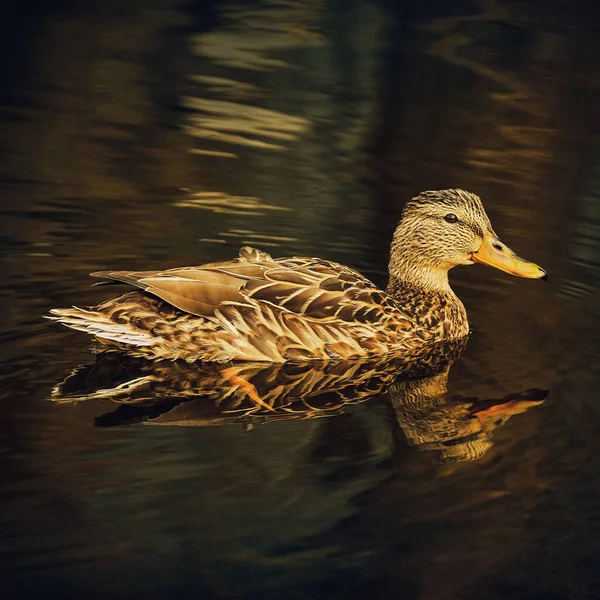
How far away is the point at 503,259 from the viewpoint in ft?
29.7

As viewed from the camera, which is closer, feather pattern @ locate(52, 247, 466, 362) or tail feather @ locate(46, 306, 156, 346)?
tail feather @ locate(46, 306, 156, 346)

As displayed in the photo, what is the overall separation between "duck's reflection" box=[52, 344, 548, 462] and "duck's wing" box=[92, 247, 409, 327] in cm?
36

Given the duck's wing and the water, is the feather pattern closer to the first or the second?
the duck's wing

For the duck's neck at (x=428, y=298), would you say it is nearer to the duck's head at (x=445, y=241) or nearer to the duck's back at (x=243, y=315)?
the duck's head at (x=445, y=241)

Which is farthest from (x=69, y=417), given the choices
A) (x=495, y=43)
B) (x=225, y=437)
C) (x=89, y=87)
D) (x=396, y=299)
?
(x=495, y=43)

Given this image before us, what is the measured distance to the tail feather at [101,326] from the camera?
7980mm

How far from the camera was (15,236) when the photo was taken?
990cm

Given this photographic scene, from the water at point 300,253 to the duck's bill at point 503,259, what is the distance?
1.15ft

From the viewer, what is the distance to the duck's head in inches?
357

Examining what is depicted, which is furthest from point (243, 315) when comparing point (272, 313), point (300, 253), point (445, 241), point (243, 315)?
point (300, 253)

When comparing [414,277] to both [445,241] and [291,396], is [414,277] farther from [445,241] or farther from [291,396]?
[291,396]

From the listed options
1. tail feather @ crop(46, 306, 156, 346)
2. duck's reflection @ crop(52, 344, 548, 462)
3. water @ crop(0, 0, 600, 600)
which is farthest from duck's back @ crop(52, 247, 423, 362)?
water @ crop(0, 0, 600, 600)

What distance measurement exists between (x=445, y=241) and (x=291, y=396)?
6.57 feet

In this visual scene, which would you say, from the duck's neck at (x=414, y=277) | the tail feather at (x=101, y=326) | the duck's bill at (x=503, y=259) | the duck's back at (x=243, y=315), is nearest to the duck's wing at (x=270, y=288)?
the duck's back at (x=243, y=315)
